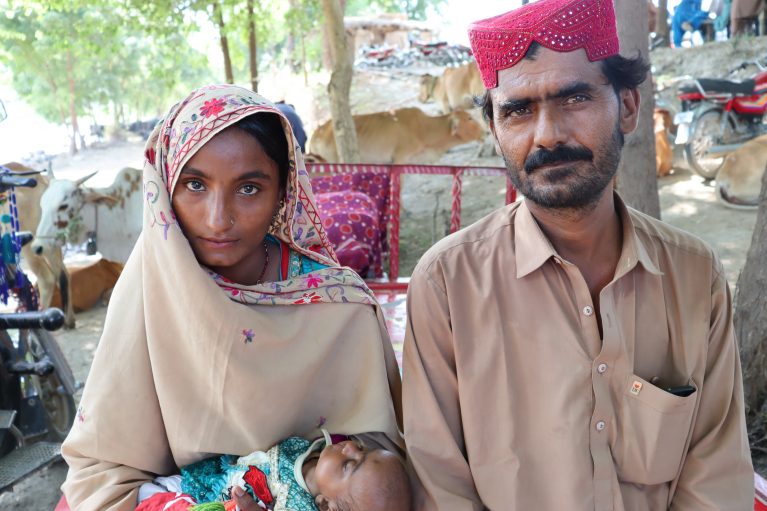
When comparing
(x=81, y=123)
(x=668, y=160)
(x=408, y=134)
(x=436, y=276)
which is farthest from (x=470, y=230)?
(x=81, y=123)

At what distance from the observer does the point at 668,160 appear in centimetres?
947

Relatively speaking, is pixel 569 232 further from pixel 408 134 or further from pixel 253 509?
pixel 408 134

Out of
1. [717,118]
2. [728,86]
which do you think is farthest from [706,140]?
[728,86]

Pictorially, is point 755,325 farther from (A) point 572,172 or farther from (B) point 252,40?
(B) point 252,40

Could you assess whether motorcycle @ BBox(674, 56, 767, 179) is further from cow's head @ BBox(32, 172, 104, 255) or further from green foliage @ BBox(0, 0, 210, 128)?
green foliage @ BBox(0, 0, 210, 128)

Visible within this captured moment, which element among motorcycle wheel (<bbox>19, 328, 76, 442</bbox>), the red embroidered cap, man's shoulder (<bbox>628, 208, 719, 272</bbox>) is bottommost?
motorcycle wheel (<bbox>19, 328, 76, 442</bbox>)

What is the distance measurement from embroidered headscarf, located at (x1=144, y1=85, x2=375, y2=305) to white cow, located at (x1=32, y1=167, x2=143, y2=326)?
5129 millimetres

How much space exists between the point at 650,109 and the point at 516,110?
9.60 ft

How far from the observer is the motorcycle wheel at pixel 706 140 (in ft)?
29.2

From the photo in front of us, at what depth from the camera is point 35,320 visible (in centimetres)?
317

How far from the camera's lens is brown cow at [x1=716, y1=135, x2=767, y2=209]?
7.73m

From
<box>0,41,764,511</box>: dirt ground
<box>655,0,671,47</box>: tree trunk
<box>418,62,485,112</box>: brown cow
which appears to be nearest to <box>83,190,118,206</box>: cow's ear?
<box>0,41,764,511</box>: dirt ground

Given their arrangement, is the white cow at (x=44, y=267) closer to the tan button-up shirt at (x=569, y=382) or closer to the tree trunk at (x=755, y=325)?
the tan button-up shirt at (x=569, y=382)

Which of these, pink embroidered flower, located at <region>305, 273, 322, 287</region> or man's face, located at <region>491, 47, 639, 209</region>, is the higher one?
man's face, located at <region>491, 47, 639, 209</region>
